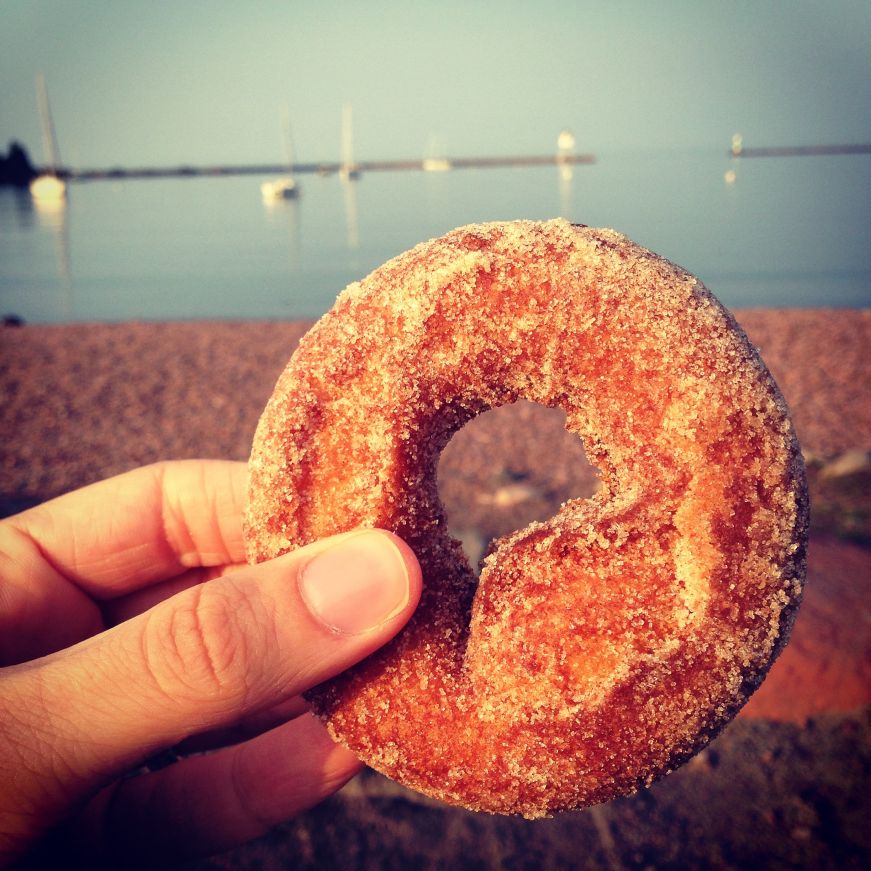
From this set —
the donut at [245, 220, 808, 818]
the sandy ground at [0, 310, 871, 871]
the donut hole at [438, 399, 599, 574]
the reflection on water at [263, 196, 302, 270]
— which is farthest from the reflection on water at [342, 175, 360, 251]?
the donut at [245, 220, 808, 818]

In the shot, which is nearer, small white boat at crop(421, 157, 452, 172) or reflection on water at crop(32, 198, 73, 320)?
reflection on water at crop(32, 198, 73, 320)

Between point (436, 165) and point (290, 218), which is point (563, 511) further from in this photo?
point (436, 165)

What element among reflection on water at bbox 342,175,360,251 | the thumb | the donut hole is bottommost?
the donut hole

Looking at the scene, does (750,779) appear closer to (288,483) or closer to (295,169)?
(288,483)

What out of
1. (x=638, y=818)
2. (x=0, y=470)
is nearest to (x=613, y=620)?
(x=638, y=818)

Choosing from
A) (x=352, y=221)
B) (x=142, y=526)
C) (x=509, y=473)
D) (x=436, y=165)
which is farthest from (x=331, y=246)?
(x=436, y=165)

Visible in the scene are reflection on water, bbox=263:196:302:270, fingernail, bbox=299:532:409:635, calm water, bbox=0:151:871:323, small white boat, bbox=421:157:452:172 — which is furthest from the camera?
small white boat, bbox=421:157:452:172

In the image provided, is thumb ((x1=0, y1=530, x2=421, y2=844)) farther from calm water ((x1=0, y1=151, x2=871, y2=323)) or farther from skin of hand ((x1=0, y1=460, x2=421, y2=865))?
calm water ((x1=0, y1=151, x2=871, y2=323))
